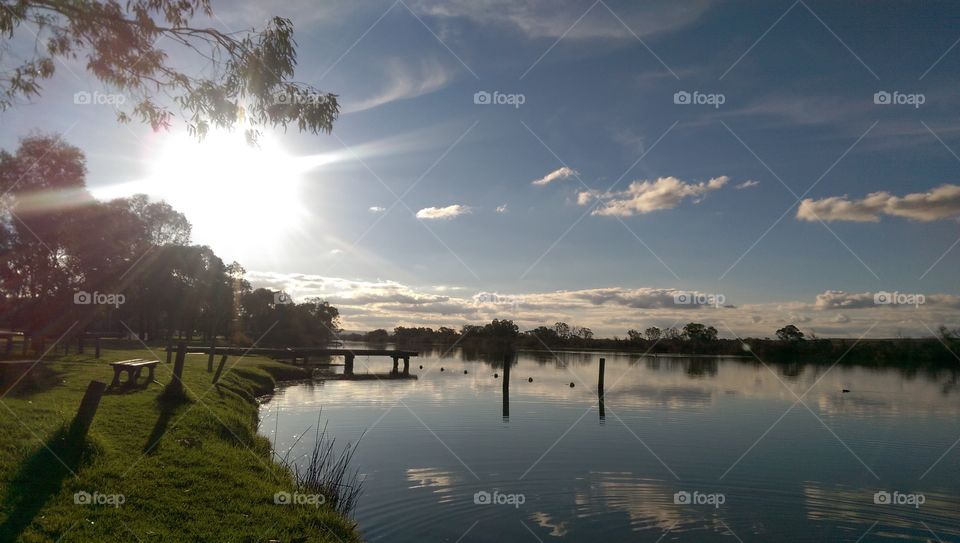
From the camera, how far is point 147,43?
12.4m

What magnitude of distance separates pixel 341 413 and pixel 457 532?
1752 centimetres

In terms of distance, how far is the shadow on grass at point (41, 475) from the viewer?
8.26 m

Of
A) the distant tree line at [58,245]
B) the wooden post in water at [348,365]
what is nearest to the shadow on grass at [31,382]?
the distant tree line at [58,245]

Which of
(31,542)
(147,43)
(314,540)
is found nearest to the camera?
(31,542)

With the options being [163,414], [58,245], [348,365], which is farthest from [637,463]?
[348,365]

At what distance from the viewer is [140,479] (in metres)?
10.8

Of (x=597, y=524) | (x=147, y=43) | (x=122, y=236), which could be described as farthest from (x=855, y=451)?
(x=122, y=236)

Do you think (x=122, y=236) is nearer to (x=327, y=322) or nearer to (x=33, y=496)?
(x=33, y=496)

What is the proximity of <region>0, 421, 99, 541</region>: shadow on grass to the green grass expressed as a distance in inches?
0.6

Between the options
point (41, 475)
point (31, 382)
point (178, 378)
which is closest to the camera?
point (41, 475)

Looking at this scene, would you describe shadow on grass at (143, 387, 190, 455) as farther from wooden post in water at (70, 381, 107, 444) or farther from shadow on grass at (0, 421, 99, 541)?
shadow on grass at (0, 421, 99, 541)

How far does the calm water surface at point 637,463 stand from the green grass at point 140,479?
101 inches

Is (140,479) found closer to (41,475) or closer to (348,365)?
(41,475)

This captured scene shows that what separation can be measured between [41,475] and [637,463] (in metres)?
16.0
